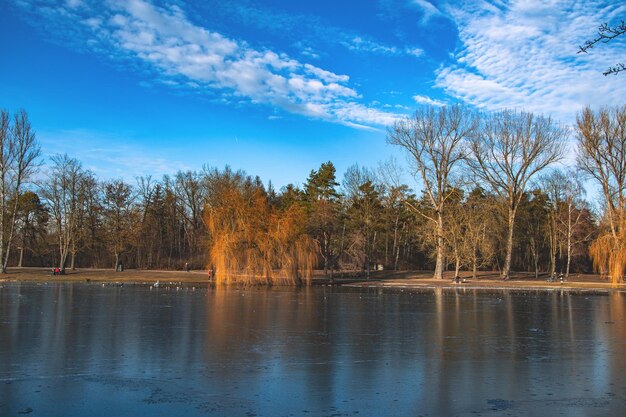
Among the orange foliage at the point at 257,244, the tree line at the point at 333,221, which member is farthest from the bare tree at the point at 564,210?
the orange foliage at the point at 257,244

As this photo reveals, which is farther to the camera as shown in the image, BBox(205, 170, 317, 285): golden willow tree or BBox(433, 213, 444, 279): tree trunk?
BBox(433, 213, 444, 279): tree trunk

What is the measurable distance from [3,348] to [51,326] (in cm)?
385

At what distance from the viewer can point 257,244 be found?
42.7m

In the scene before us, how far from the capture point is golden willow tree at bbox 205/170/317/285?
135ft

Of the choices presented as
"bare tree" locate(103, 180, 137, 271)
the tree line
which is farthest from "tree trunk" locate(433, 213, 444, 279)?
"bare tree" locate(103, 180, 137, 271)

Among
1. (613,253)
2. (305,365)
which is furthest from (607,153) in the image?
(305,365)

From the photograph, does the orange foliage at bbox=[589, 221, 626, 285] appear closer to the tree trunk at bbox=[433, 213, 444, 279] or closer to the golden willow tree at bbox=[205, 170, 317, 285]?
the tree trunk at bbox=[433, 213, 444, 279]

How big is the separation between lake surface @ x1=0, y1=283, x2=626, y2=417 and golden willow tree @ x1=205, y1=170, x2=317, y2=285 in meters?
21.9

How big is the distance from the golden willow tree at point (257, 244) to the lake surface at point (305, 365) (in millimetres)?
21920

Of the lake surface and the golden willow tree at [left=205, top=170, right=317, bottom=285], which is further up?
the golden willow tree at [left=205, top=170, right=317, bottom=285]

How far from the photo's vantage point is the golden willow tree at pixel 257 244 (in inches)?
1619

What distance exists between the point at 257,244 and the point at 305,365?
3260 cm

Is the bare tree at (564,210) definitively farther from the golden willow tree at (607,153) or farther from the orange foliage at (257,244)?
the orange foliage at (257,244)

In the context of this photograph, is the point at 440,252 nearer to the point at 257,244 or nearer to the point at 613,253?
the point at 613,253
